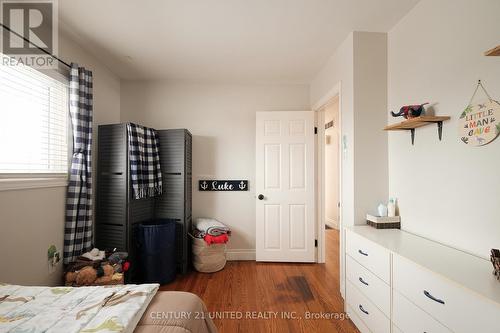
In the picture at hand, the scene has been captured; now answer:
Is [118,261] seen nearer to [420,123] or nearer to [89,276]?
[89,276]

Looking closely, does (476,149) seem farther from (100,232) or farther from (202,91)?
(100,232)

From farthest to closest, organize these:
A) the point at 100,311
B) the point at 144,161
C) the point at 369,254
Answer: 1. the point at 144,161
2. the point at 369,254
3. the point at 100,311

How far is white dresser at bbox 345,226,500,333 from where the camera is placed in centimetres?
94

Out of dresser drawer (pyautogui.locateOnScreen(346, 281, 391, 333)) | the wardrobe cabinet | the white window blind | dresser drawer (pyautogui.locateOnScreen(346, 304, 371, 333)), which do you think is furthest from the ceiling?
dresser drawer (pyautogui.locateOnScreen(346, 304, 371, 333))

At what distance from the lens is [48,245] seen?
1.83 metres

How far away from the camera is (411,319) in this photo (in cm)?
122

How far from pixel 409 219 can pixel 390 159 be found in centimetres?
53

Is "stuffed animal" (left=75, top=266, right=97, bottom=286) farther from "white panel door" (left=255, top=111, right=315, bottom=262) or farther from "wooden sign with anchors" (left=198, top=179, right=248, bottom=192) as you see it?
"white panel door" (left=255, top=111, right=315, bottom=262)

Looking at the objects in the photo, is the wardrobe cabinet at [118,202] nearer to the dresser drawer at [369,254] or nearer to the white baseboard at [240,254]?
the white baseboard at [240,254]

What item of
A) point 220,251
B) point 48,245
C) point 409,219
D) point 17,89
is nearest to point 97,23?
point 17,89

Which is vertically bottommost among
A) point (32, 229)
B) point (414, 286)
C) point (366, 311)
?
point (366, 311)

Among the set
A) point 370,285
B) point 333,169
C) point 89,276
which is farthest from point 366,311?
point 333,169

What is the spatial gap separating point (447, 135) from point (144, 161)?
8.80 ft

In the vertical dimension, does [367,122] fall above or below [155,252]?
above
